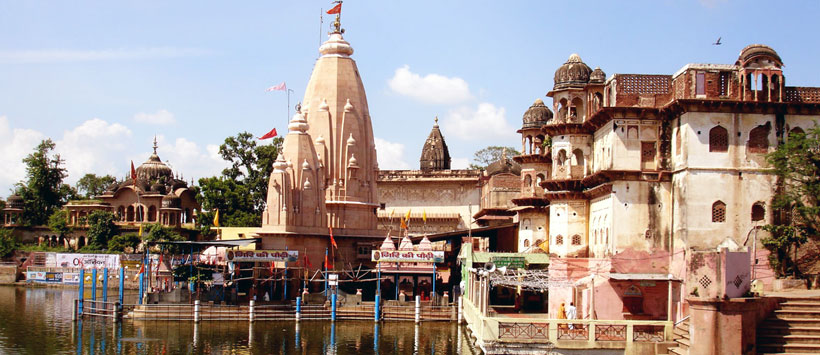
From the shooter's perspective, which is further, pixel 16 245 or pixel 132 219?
Answer: pixel 132 219

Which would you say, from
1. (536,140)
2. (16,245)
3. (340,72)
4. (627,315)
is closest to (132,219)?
(16,245)

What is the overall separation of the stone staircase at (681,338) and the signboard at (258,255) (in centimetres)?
2138

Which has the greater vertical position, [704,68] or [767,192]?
[704,68]

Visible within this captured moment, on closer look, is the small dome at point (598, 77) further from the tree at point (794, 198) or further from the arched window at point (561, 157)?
the tree at point (794, 198)

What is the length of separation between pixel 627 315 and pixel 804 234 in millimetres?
6181

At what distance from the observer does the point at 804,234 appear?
29.0 m

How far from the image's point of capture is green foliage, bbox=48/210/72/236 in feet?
246

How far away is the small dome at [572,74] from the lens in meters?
39.2

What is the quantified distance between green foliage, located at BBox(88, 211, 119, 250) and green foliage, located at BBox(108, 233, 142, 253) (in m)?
0.98

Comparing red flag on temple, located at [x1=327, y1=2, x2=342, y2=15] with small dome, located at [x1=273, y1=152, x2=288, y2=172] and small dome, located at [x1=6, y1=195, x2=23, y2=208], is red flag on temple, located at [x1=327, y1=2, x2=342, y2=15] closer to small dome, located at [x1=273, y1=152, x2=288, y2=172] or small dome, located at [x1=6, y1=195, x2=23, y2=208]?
small dome, located at [x1=273, y1=152, x2=288, y2=172]

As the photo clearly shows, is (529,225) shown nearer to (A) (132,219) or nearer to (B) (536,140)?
(B) (536,140)

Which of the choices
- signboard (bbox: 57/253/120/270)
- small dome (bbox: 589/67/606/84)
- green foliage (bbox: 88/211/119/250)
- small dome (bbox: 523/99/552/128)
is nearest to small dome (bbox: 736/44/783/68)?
small dome (bbox: 589/67/606/84)

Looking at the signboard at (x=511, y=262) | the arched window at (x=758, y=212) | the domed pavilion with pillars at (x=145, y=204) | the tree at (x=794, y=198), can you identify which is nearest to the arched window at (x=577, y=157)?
the signboard at (x=511, y=262)

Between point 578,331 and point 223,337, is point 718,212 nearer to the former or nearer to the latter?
point 578,331
